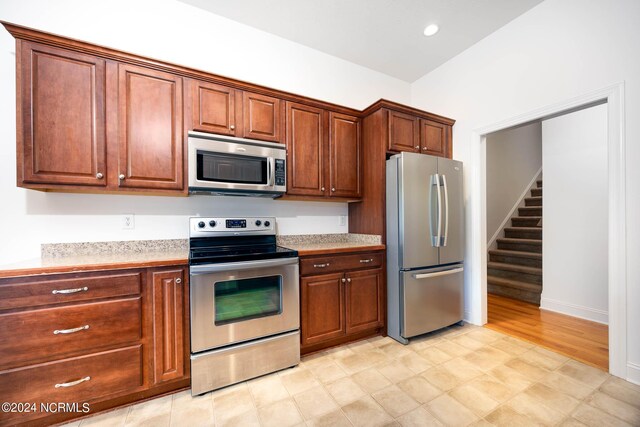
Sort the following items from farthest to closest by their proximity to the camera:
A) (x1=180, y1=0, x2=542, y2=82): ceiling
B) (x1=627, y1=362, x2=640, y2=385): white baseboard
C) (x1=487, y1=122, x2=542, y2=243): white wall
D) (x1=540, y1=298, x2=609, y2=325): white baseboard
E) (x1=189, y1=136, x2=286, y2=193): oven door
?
(x1=487, y1=122, x2=542, y2=243): white wall
(x1=540, y1=298, x2=609, y2=325): white baseboard
(x1=180, y1=0, x2=542, y2=82): ceiling
(x1=189, y1=136, x2=286, y2=193): oven door
(x1=627, y1=362, x2=640, y2=385): white baseboard

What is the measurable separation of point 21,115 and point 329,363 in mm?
2751

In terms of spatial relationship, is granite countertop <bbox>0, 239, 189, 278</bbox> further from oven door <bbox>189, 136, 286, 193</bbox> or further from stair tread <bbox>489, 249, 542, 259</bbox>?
stair tread <bbox>489, 249, 542, 259</bbox>

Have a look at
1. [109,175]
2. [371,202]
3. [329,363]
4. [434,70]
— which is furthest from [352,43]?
[329,363]

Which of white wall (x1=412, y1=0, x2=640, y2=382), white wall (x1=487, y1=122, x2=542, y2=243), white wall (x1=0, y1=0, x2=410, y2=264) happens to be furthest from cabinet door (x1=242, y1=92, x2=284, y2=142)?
white wall (x1=487, y1=122, x2=542, y2=243)

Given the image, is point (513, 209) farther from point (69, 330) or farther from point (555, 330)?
point (69, 330)

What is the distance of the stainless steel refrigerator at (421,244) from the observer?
7.88 feet

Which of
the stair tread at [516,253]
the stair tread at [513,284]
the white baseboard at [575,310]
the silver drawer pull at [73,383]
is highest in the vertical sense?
the stair tread at [516,253]

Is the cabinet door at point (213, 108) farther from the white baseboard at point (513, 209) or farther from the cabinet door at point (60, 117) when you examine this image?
the white baseboard at point (513, 209)

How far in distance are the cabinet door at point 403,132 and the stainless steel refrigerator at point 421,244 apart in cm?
25

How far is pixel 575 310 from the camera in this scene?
295 centimetres

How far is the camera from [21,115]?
1569 millimetres

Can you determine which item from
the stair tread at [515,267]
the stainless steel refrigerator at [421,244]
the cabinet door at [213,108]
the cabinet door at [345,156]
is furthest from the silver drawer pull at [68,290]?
the stair tread at [515,267]

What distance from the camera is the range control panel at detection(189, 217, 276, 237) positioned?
7.10 feet

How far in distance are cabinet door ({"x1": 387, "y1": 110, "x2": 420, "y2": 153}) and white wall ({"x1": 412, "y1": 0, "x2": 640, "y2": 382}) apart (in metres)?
0.68
